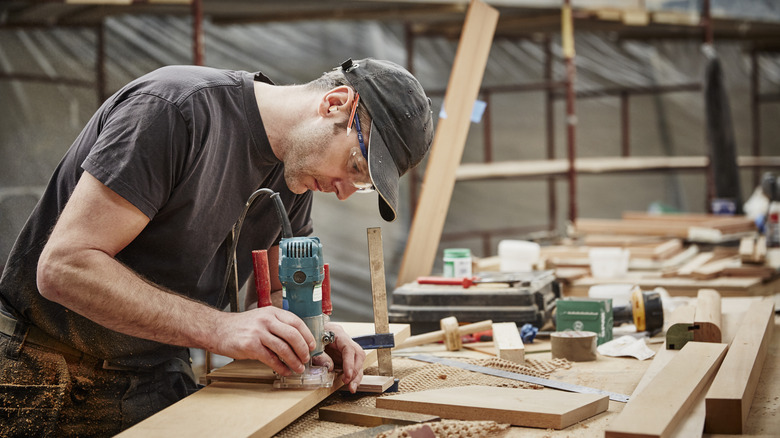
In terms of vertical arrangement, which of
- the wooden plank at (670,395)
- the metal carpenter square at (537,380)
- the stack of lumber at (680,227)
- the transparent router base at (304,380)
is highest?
the stack of lumber at (680,227)

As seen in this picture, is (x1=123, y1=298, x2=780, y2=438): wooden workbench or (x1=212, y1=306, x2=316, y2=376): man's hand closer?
(x1=123, y1=298, x2=780, y2=438): wooden workbench

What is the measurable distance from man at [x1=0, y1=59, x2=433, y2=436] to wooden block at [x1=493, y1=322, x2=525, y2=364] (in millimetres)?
446

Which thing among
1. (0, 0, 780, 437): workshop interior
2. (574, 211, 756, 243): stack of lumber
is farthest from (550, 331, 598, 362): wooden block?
(574, 211, 756, 243): stack of lumber

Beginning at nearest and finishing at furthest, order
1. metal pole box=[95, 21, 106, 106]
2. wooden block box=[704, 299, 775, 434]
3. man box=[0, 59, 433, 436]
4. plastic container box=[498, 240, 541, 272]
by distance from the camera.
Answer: wooden block box=[704, 299, 775, 434]
man box=[0, 59, 433, 436]
plastic container box=[498, 240, 541, 272]
metal pole box=[95, 21, 106, 106]

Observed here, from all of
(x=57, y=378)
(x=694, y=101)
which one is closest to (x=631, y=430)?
(x=57, y=378)

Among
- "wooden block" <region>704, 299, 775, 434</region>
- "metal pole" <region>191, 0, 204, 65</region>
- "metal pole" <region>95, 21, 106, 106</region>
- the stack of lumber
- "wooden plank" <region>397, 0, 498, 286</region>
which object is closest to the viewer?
"wooden block" <region>704, 299, 775, 434</region>

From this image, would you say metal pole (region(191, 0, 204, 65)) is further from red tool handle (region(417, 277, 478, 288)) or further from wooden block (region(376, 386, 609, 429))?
wooden block (region(376, 386, 609, 429))

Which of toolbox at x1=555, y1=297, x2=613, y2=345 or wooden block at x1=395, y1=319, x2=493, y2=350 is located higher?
toolbox at x1=555, y1=297, x2=613, y2=345

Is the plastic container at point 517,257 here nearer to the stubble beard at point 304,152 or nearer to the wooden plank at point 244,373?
the stubble beard at point 304,152

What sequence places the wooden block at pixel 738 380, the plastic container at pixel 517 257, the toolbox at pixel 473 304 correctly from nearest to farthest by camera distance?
the wooden block at pixel 738 380 < the toolbox at pixel 473 304 < the plastic container at pixel 517 257

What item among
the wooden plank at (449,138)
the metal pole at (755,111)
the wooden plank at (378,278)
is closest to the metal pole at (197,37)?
the wooden plank at (449,138)

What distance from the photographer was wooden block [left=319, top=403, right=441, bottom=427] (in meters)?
1.40

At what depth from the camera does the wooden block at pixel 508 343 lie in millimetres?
1880

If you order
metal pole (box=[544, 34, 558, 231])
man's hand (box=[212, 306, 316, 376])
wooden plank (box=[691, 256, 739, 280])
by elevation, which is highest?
metal pole (box=[544, 34, 558, 231])
